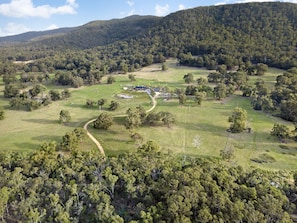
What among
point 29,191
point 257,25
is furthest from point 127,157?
point 257,25

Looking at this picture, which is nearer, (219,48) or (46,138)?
(46,138)

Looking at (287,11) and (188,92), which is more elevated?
(287,11)

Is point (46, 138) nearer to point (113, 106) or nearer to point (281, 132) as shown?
point (113, 106)

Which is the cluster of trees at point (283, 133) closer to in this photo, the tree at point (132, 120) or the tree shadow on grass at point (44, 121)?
the tree at point (132, 120)

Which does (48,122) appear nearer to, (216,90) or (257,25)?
(216,90)

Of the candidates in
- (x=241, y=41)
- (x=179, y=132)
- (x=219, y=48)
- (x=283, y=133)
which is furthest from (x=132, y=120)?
(x=241, y=41)
